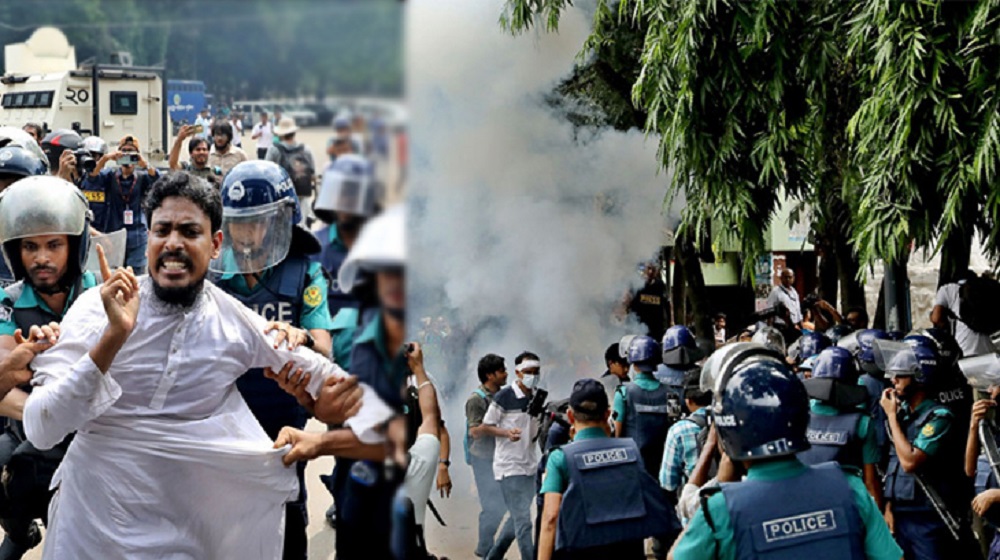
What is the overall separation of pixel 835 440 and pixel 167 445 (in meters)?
3.56

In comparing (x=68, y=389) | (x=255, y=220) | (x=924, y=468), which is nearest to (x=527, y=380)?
(x=924, y=468)

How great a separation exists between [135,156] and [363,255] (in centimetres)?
771

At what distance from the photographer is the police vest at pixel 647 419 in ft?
27.3

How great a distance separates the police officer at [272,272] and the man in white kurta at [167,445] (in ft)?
2.25

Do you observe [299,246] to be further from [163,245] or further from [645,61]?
[645,61]

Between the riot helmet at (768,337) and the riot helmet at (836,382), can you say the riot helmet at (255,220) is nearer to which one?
the riot helmet at (836,382)

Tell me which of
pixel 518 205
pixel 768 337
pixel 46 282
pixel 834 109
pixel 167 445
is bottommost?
pixel 768 337

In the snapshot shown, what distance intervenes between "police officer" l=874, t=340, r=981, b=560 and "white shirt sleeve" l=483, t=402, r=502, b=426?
281 cm

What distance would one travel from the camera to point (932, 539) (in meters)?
6.61

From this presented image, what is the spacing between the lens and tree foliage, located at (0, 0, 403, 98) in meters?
0.89

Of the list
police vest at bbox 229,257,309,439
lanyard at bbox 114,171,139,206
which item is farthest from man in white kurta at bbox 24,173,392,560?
lanyard at bbox 114,171,139,206

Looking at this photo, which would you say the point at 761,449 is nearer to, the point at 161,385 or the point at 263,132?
Result: the point at 161,385

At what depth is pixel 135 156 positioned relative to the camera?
834 centimetres

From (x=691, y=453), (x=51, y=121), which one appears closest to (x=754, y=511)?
(x=691, y=453)
